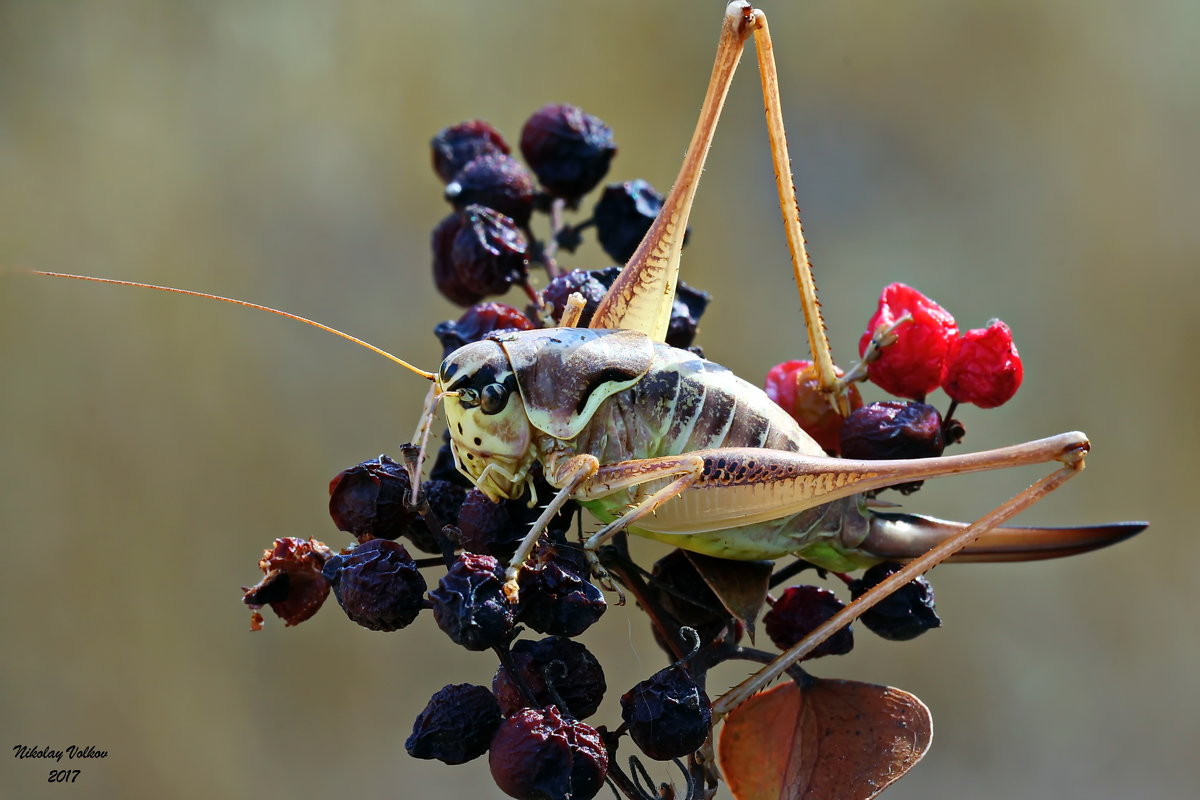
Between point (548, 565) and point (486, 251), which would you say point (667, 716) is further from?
point (486, 251)

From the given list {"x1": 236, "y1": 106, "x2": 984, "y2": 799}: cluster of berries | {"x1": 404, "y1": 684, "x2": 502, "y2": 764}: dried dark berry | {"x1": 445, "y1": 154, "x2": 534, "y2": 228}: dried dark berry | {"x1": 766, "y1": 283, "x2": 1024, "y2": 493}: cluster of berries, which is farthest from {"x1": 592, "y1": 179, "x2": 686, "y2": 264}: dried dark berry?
{"x1": 404, "y1": 684, "x2": 502, "y2": 764}: dried dark berry

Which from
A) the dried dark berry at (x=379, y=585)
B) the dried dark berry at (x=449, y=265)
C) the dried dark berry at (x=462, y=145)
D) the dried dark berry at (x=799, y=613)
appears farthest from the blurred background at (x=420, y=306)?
the dried dark berry at (x=379, y=585)

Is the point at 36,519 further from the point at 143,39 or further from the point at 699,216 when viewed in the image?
the point at 699,216

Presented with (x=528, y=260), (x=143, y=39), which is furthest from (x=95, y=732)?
(x=528, y=260)

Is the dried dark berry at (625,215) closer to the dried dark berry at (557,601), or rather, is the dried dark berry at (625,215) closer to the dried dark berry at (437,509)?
the dried dark berry at (437,509)

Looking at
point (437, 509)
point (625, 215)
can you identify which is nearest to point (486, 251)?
point (625, 215)

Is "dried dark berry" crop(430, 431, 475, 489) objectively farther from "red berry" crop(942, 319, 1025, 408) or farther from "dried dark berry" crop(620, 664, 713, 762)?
"red berry" crop(942, 319, 1025, 408)
